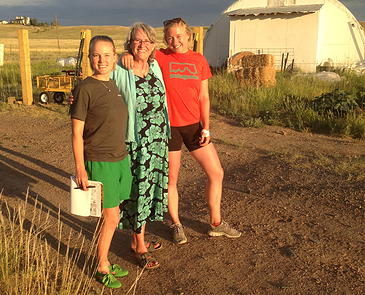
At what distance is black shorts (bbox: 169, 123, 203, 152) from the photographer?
3559 mm

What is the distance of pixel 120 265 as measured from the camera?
3498 mm

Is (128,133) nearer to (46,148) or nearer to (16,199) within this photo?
(16,199)

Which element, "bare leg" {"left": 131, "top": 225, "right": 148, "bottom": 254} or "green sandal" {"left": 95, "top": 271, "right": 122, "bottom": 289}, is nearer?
"green sandal" {"left": 95, "top": 271, "right": 122, "bottom": 289}

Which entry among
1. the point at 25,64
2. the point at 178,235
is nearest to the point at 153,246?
the point at 178,235

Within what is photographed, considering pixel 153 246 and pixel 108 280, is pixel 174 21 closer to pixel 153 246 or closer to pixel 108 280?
pixel 153 246

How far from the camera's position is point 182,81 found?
345 cm

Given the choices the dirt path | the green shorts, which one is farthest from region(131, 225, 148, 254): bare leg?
the green shorts

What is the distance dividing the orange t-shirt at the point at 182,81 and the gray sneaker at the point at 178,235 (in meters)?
0.95

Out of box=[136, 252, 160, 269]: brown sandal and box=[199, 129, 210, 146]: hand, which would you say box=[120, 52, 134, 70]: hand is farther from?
box=[136, 252, 160, 269]: brown sandal

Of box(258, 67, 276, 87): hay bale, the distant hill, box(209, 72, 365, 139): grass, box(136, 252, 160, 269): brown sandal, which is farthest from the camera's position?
the distant hill

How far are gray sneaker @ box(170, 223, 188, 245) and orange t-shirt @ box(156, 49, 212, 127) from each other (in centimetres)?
95

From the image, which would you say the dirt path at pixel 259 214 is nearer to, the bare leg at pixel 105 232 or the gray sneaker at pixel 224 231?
the gray sneaker at pixel 224 231

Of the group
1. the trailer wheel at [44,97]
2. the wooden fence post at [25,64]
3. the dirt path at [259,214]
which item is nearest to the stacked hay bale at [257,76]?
the dirt path at [259,214]

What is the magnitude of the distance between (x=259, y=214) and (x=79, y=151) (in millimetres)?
2280
